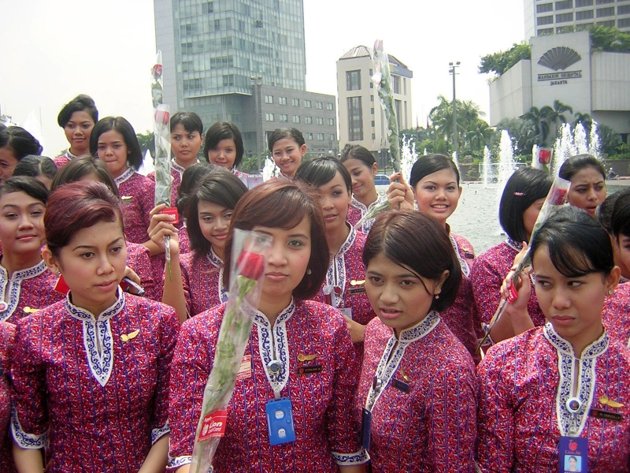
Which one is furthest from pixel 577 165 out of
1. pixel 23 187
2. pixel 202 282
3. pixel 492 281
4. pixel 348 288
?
pixel 23 187

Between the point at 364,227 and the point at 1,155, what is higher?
the point at 1,155

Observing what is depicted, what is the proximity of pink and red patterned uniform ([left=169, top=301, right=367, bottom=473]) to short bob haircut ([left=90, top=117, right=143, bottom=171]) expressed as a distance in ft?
8.38

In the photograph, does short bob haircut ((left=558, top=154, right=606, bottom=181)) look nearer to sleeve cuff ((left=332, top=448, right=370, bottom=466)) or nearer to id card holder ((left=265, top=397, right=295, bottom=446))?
sleeve cuff ((left=332, top=448, right=370, bottom=466))

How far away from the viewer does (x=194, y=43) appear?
60.0 metres

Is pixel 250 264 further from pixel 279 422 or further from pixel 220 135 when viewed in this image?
pixel 220 135

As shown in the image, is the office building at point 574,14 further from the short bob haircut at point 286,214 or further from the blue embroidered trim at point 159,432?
the blue embroidered trim at point 159,432

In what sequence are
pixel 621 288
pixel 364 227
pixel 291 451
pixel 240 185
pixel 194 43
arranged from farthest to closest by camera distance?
pixel 194 43, pixel 364 227, pixel 240 185, pixel 621 288, pixel 291 451

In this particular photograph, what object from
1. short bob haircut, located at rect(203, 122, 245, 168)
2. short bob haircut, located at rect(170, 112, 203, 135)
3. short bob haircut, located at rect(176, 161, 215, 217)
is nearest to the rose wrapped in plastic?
short bob haircut, located at rect(176, 161, 215, 217)

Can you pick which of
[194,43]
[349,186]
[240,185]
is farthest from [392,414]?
[194,43]

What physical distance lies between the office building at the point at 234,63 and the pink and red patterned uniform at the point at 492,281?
190 feet

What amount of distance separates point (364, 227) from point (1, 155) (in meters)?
2.53

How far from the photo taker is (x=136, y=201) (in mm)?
4148

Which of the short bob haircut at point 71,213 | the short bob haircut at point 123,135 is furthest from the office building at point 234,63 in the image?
the short bob haircut at point 71,213

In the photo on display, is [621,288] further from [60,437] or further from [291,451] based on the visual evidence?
[60,437]
